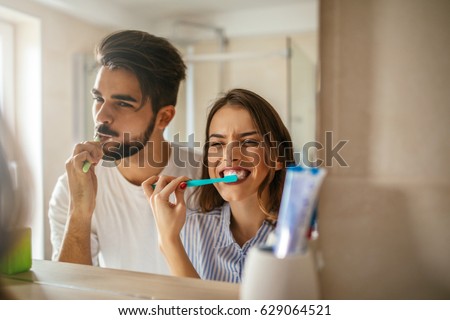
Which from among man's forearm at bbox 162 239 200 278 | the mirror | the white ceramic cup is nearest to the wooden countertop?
man's forearm at bbox 162 239 200 278

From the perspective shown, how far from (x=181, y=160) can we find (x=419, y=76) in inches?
14.8

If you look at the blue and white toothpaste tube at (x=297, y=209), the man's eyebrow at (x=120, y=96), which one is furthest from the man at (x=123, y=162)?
the blue and white toothpaste tube at (x=297, y=209)

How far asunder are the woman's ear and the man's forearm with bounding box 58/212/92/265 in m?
0.21

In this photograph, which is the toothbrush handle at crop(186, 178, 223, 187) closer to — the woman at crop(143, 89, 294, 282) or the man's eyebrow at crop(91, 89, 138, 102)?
the woman at crop(143, 89, 294, 282)

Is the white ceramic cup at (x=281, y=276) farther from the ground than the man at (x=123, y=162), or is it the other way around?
the man at (x=123, y=162)

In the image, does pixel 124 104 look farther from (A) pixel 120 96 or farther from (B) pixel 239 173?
(B) pixel 239 173

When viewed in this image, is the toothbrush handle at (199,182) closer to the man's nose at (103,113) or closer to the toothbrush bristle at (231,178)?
the toothbrush bristle at (231,178)

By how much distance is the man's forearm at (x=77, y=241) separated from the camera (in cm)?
67

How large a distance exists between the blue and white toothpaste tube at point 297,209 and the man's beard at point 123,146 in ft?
1.05

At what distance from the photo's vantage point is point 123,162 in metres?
0.68

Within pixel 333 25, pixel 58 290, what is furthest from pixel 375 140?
pixel 58 290

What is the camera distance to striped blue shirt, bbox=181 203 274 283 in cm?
62
